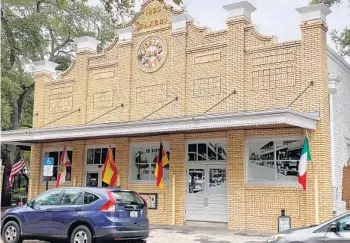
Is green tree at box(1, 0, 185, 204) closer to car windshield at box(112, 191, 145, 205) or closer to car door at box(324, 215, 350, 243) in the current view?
car windshield at box(112, 191, 145, 205)

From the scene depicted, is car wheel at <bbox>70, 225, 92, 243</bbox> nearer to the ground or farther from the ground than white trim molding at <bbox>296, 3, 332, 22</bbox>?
nearer to the ground

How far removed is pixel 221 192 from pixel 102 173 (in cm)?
543

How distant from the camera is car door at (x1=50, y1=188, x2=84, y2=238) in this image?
1204 centimetres

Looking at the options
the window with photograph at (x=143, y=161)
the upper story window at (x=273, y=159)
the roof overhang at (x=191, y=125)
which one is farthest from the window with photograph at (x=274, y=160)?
the window with photograph at (x=143, y=161)

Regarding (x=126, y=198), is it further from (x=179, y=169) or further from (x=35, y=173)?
(x=35, y=173)

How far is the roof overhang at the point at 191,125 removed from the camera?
14742 mm

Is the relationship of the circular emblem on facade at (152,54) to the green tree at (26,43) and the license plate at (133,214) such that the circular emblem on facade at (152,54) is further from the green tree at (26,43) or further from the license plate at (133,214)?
the license plate at (133,214)

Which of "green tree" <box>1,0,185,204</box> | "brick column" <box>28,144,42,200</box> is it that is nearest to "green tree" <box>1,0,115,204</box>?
"green tree" <box>1,0,185,204</box>

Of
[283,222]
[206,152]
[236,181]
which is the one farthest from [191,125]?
[283,222]

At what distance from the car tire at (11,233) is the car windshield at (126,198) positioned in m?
3.02

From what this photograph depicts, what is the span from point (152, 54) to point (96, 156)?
17.0 ft

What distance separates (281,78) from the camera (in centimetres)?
1684

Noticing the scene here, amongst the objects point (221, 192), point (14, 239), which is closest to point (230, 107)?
point (221, 192)

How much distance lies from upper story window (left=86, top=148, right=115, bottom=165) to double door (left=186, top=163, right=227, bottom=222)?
4.43 m
